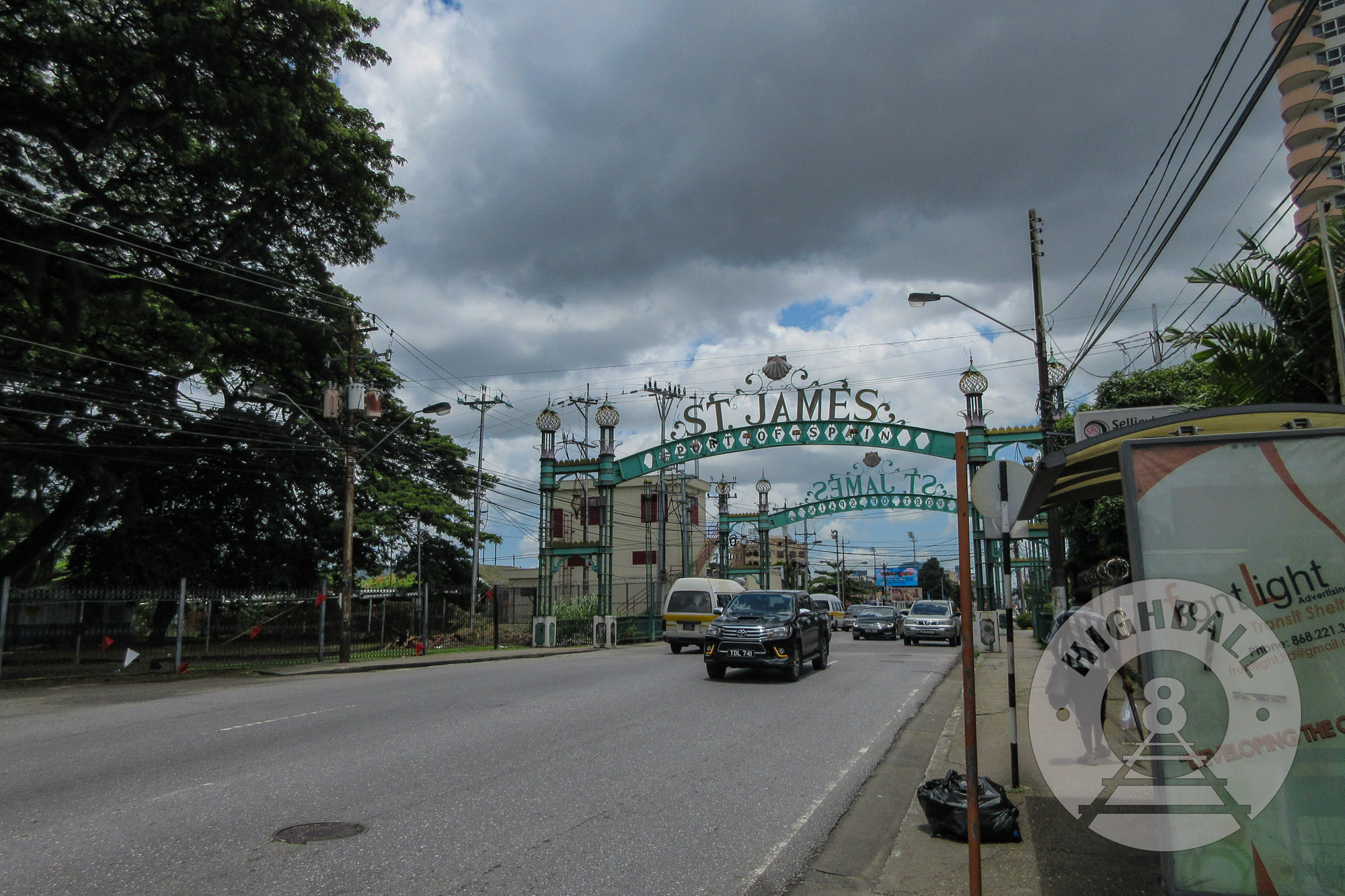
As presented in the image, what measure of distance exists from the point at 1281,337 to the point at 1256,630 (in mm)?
6205

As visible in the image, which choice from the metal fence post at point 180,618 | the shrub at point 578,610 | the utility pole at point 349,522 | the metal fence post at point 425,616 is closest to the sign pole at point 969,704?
the metal fence post at point 180,618

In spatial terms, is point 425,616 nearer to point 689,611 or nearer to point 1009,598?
point 689,611

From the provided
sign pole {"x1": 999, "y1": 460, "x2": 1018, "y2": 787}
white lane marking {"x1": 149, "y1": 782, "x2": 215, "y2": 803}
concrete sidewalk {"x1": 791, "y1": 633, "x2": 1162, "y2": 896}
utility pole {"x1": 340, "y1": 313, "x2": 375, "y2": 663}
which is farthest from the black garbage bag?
utility pole {"x1": 340, "y1": 313, "x2": 375, "y2": 663}

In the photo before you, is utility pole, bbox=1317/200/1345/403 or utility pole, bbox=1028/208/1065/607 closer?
utility pole, bbox=1317/200/1345/403

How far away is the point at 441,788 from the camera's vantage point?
7082 millimetres

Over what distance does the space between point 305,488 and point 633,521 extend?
33.5 metres

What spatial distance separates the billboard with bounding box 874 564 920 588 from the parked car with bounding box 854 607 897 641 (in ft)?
133

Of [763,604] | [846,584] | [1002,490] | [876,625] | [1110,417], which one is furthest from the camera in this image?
[846,584]

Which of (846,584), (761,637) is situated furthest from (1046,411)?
(846,584)

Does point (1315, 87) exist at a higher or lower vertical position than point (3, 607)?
higher

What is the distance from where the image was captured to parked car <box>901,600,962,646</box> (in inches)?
1184

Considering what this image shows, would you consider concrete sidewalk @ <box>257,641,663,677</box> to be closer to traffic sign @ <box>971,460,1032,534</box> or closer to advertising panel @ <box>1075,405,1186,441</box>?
advertising panel @ <box>1075,405,1186,441</box>

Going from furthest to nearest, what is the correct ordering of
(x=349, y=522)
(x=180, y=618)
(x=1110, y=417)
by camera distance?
1. (x=349, y=522)
2. (x=180, y=618)
3. (x=1110, y=417)

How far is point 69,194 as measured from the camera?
840 inches
